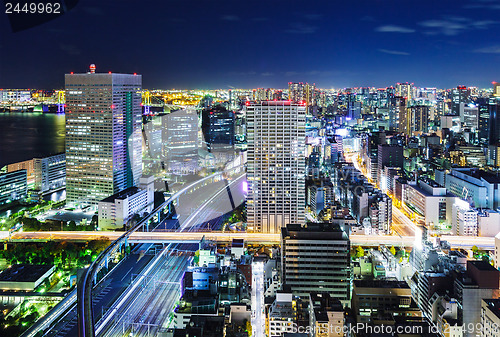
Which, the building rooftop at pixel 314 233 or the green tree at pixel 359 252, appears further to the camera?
the green tree at pixel 359 252

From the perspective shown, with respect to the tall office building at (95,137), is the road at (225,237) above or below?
below

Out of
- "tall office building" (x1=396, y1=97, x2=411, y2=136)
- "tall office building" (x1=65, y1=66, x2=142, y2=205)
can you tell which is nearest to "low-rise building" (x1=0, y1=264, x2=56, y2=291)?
"tall office building" (x1=65, y1=66, x2=142, y2=205)

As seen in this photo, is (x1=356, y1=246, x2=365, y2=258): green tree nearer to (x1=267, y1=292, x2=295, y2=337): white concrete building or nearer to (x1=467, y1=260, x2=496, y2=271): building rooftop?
(x1=467, y1=260, x2=496, y2=271): building rooftop

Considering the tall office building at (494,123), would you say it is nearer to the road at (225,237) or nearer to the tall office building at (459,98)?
the tall office building at (459,98)

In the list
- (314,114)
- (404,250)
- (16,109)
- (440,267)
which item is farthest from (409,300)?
(16,109)

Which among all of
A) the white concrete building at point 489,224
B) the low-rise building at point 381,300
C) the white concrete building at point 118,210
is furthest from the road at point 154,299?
the white concrete building at point 489,224

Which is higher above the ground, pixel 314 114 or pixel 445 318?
pixel 314 114

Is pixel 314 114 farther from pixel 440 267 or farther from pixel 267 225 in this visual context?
pixel 440 267
